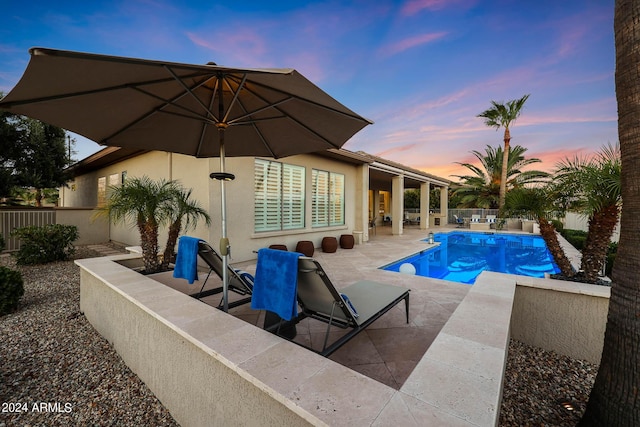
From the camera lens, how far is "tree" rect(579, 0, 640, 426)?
1.72 metres

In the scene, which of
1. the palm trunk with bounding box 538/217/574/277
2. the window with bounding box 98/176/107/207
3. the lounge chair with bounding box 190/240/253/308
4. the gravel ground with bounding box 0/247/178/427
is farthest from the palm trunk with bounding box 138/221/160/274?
the window with bounding box 98/176/107/207

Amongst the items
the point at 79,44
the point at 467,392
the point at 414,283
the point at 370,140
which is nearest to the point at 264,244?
the point at 414,283

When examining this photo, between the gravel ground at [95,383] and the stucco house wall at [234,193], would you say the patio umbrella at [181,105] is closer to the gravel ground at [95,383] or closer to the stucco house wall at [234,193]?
the gravel ground at [95,383]

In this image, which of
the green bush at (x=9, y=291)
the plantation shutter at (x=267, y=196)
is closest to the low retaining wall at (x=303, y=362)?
the green bush at (x=9, y=291)

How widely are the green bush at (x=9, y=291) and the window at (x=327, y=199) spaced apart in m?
7.57

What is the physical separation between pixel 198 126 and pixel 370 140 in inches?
704

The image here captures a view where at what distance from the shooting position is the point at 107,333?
3.79 meters

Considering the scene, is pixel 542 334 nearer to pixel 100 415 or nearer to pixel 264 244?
pixel 100 415

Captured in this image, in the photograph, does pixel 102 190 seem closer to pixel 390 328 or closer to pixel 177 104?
pixel 177 104

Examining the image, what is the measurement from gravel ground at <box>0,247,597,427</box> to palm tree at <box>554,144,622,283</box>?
1.69 meters

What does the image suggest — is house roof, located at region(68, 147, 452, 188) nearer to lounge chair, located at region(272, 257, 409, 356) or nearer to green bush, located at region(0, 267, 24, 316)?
green bush, located at region(0, 267, 24, 316)

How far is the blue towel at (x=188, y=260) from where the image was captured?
371 centimetres

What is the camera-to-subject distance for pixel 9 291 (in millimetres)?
4531

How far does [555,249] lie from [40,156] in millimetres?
17623
